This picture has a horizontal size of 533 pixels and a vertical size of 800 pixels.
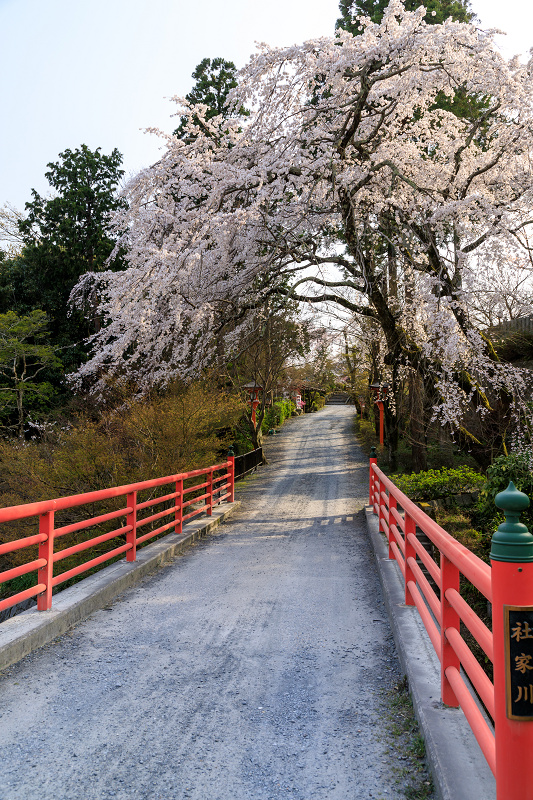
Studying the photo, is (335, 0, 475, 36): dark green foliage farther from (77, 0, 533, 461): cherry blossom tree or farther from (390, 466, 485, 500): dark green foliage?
(390, 466, 485, 500): dark green foliage

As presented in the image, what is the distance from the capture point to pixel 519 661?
1.79m

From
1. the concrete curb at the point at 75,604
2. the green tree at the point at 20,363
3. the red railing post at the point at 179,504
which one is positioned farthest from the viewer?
the green tree at the point at 20,363

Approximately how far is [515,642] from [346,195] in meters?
7.94

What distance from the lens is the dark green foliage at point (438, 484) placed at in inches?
462

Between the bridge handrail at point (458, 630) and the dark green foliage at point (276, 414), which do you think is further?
the dark green foliage at point (276, 414)

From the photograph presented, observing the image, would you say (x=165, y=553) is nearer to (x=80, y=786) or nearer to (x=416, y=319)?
(x=80, y=786)

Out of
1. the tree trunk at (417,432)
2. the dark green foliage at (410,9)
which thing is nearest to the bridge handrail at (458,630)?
the tree trunk at (417,432)

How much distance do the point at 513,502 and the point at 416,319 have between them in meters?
10.5

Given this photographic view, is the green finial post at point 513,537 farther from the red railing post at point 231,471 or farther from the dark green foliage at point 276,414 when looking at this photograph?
the dark green foliage at point 276,414

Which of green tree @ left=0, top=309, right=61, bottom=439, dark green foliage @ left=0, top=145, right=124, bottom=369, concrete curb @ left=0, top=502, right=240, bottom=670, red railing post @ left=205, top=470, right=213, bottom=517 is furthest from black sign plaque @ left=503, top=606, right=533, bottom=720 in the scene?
dark green foliage @ left=0, top=145, right=124, bottom=369

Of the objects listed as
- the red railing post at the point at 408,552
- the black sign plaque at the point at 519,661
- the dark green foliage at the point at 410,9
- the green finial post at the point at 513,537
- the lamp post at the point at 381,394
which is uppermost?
the dark green foliage at the point at 410,9

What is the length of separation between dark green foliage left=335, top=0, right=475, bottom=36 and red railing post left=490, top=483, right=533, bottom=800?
49.7 feet

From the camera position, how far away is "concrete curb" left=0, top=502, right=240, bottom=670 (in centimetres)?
405

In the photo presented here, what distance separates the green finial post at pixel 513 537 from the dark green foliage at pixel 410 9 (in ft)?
49.5
